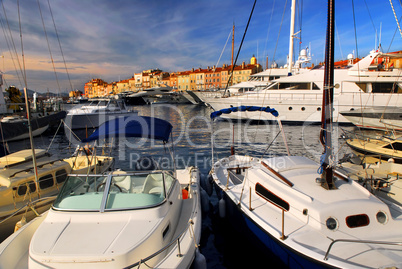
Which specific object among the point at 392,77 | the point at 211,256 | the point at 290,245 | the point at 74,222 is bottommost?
the point at 211,256

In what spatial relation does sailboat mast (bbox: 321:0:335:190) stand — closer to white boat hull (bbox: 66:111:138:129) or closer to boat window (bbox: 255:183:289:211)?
boat window (bbox: 255:183:289:211)

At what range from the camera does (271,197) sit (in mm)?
5961

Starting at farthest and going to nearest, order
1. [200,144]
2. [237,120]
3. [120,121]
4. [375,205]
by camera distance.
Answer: [237,120], [200,144], [120,121], [375,205]

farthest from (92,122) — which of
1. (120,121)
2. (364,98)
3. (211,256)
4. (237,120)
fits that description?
(364,98)

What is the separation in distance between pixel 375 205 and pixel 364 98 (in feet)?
79.6

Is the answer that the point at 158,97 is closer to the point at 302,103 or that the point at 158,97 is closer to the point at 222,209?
the point at 302,103

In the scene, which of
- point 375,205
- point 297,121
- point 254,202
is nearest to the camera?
point 375,205

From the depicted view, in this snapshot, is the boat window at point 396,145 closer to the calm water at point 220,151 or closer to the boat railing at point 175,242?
the calm water at point 220,151

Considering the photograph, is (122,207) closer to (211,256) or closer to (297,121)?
(211,256)

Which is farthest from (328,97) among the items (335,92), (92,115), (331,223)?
(92,115)

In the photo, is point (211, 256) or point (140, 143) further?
point (140, 143)

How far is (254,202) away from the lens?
6293 millimetres

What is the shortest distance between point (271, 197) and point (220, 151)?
36.8 ft

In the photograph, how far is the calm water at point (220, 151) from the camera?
21.6 feet
